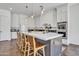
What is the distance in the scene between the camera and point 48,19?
102 inches

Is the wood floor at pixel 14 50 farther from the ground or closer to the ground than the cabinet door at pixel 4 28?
closer to the ground

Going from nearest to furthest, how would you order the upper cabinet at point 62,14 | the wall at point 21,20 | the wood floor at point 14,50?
the upper cabinet at point 62,14, the wall at point 21,20, the wood floor at point 14,50

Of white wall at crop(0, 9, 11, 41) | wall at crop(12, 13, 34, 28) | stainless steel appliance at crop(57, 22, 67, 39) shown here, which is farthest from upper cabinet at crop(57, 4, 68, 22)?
white wall at crop(0, 9, 11, 41)

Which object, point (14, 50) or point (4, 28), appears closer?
point (4, 28)

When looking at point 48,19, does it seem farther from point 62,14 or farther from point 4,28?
point 4,28

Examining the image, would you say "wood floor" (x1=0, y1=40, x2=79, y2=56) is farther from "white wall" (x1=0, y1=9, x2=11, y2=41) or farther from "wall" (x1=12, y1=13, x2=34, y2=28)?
"wall" (x1=12, y1=13, x2=34, y2=28)

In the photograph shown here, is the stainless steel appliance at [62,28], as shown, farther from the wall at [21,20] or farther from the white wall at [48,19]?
the wall at [21,20]

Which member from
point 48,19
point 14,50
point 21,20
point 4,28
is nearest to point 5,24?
point 4,28

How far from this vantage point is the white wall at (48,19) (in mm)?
2566

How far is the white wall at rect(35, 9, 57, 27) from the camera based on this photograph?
8.42ft

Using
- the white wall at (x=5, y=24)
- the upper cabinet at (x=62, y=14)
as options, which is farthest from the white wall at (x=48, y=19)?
the white wall at (x=5, y=24)

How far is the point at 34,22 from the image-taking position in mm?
2639

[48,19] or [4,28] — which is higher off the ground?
[48,19]

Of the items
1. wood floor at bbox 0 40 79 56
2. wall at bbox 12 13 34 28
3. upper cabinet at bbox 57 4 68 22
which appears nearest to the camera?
upper cabinet at bbox 57 4 68 22
